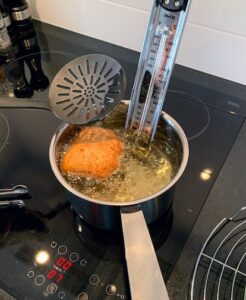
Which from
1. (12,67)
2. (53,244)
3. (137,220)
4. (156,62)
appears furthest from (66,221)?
(12,67)

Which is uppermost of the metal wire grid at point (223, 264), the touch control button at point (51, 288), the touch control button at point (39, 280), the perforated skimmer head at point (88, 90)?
the perforated skimmer head at point (88, 90)

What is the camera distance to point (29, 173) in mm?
661

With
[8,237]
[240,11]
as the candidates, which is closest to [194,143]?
[240,11]

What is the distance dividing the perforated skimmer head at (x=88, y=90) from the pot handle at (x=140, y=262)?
Answer: 223 millimetres

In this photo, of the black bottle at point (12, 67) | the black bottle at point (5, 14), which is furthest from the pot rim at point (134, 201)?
the black bottle at point (5, 14)

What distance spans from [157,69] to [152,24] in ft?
0.22

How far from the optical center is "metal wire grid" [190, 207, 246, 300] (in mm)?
491

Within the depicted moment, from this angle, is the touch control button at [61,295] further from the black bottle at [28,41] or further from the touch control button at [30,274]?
the black bottle at [28,41]

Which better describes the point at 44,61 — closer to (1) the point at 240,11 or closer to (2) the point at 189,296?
(1) the point at 240,11

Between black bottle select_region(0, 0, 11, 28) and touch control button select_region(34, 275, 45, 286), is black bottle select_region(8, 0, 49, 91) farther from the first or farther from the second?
touch control button select_region(34, 275, 45, 286)

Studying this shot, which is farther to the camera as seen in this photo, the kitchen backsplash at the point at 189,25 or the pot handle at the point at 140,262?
the kitchen backsplash at the point at 189,25

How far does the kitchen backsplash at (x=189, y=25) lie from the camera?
0.73 m

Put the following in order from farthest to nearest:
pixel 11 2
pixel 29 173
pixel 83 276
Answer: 1. pixel 11 2
2. pixel 29 173
3. pixel 83 276

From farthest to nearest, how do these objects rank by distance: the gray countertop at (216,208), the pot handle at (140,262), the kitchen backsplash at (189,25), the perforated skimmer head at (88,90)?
1. the kitchen backsplash at (189,25)
2. the perforated skimmer head at (88,90)
3. the gray countertop at (216,208)
4. the pot handle at (140,262)
